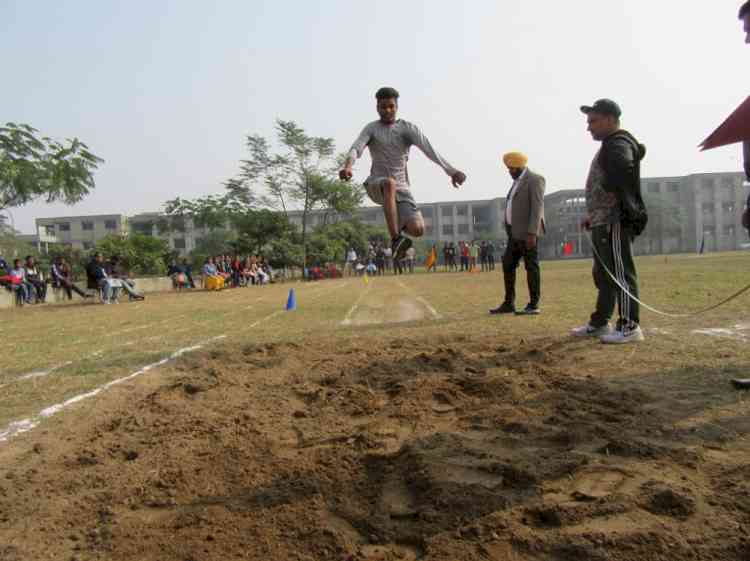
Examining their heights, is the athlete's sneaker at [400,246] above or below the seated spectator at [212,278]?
above

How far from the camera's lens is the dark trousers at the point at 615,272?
4316 mm


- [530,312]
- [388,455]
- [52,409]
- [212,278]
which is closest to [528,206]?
[530,312]

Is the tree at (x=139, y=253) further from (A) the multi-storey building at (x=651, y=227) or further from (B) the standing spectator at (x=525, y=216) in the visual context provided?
(A) the multi-storey building at (x=651, y=227)

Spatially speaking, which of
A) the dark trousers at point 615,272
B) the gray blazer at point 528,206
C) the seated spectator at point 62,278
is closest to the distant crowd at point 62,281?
the seated spectator at point 62,278

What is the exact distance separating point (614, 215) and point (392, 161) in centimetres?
223

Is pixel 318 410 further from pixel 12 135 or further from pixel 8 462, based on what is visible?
pixel 12 135

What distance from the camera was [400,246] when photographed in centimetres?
564

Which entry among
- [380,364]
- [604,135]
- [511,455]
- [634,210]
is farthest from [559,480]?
[604,135]

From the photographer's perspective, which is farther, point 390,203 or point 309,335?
point 309,335

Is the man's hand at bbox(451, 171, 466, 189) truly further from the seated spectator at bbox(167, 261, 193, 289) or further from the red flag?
the seated spectator at bbox(167, 261, 193, 289)

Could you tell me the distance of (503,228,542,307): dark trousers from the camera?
650 cm

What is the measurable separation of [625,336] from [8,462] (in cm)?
409

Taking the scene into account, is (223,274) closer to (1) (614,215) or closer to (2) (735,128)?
(1) (614,215)

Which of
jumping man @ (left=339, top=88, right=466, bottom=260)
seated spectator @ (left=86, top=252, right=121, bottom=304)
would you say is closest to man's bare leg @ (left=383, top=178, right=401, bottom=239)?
jumping man @ (left=339, top=88, right=466, bottom=260)
